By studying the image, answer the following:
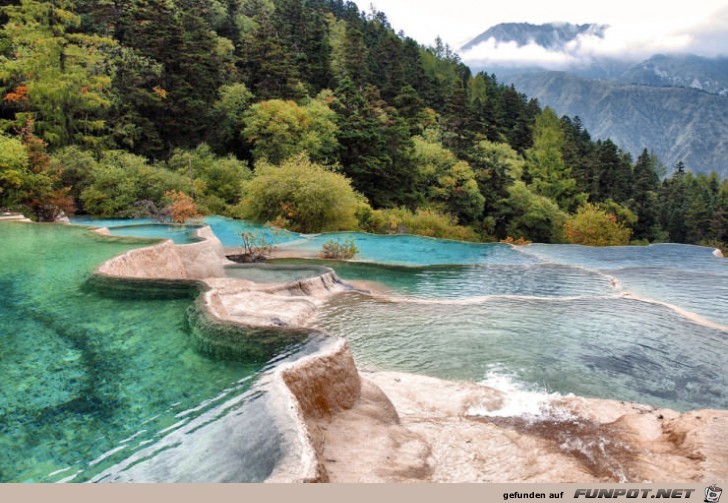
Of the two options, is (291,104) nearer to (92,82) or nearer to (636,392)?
(92,82)

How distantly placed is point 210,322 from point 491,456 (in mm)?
4259

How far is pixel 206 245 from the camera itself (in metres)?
13.0

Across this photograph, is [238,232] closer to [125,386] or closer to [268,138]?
[268,138]

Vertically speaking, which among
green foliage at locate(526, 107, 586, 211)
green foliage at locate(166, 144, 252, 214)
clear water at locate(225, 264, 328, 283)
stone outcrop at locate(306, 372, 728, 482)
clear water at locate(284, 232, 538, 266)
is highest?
green foliage at locate(526, 107, 586, 211)

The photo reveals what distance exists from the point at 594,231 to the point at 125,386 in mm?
29664

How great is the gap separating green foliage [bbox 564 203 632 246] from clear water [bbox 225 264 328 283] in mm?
22170

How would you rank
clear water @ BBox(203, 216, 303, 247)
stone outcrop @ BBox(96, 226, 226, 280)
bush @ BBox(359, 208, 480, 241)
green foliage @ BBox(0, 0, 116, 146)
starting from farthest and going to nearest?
1. bush @ BBox(359, 208, 480, 241)
2. green foliage @ BBox(0, 0, 116, 146)
3. clear water @ BBox(203, 216, 303, 247)
4. stone outcrop @ BBox(96, 226, 226, 280)

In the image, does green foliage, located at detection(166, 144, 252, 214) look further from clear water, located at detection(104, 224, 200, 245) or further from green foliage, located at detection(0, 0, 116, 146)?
clear water, located at detection(104, 224, 200, 245)

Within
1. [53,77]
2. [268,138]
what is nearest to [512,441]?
[268,138]

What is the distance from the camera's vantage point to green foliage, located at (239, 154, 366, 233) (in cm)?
2148

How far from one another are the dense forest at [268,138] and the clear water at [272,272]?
285 inches

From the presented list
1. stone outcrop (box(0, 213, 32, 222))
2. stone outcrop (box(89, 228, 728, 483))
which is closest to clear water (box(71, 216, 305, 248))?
stone outcrop (box(0, 213, 32, 222))

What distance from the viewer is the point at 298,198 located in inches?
848

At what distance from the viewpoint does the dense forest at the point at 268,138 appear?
2216cm
